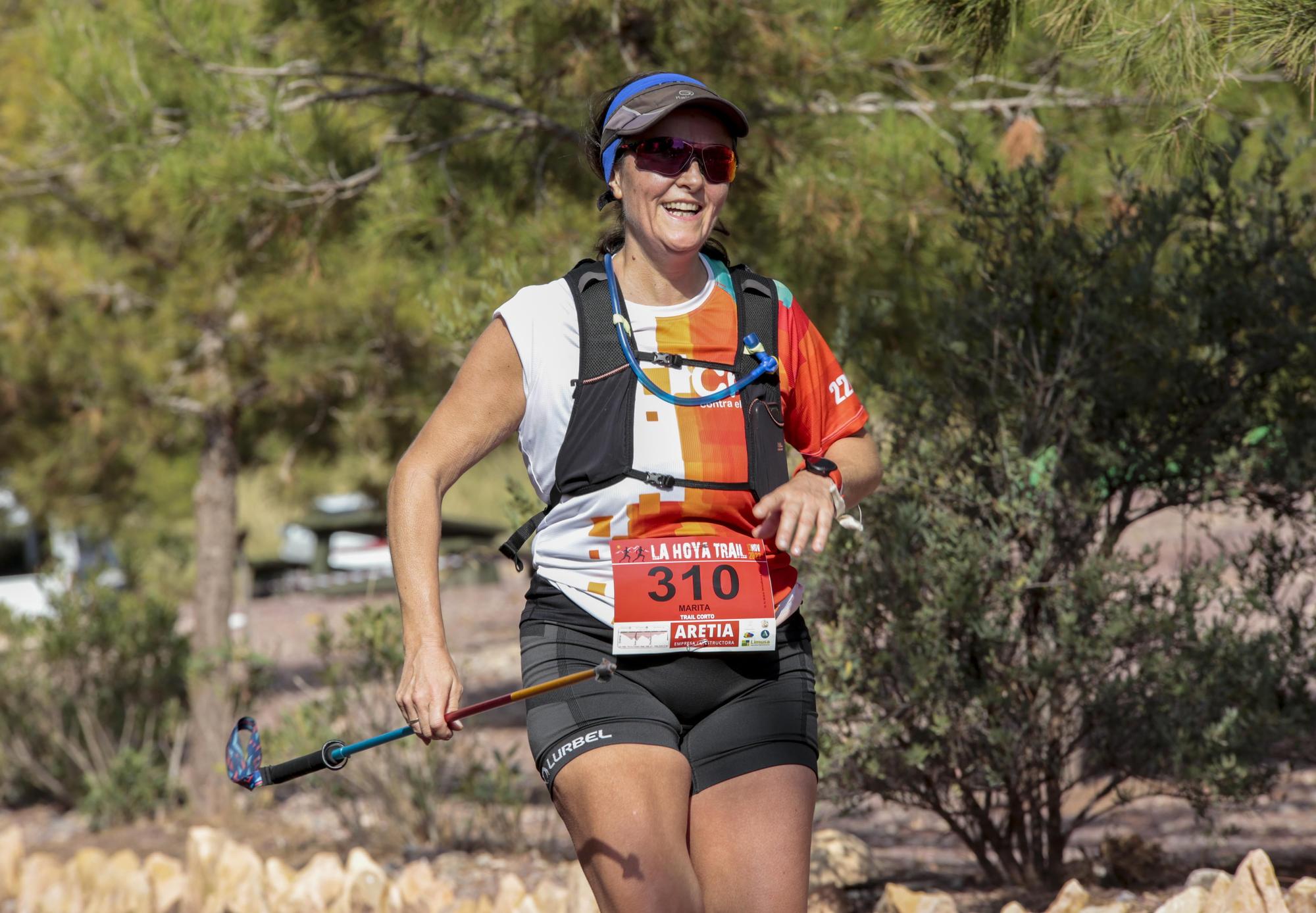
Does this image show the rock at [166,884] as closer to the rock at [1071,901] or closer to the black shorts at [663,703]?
the rock at [1071,901]

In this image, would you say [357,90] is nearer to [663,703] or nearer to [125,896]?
[125,896]

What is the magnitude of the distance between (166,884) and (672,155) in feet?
11.2

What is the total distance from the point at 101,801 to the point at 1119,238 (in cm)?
605

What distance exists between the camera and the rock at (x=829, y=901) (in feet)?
14.2

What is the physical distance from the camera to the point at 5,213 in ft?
30.7

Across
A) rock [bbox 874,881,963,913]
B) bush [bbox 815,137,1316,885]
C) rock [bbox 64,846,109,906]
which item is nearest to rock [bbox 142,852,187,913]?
rock [bbox 64,846,109,906]

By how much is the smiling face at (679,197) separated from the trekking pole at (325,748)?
0.68 meters

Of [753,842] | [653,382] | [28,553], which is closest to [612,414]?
[653,382]

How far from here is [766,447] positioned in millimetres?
2367

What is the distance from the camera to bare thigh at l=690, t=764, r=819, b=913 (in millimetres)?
2242

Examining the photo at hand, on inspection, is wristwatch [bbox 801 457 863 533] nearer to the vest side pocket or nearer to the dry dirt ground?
the vest side pocket

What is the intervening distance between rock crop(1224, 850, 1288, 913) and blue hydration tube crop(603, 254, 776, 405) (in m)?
1.63

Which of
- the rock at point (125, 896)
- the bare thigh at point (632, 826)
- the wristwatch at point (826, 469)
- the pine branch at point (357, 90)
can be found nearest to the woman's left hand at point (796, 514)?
the wristwatch at point (826, 469)

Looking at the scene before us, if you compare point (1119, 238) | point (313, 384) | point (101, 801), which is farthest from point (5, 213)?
point (1119, 238)
